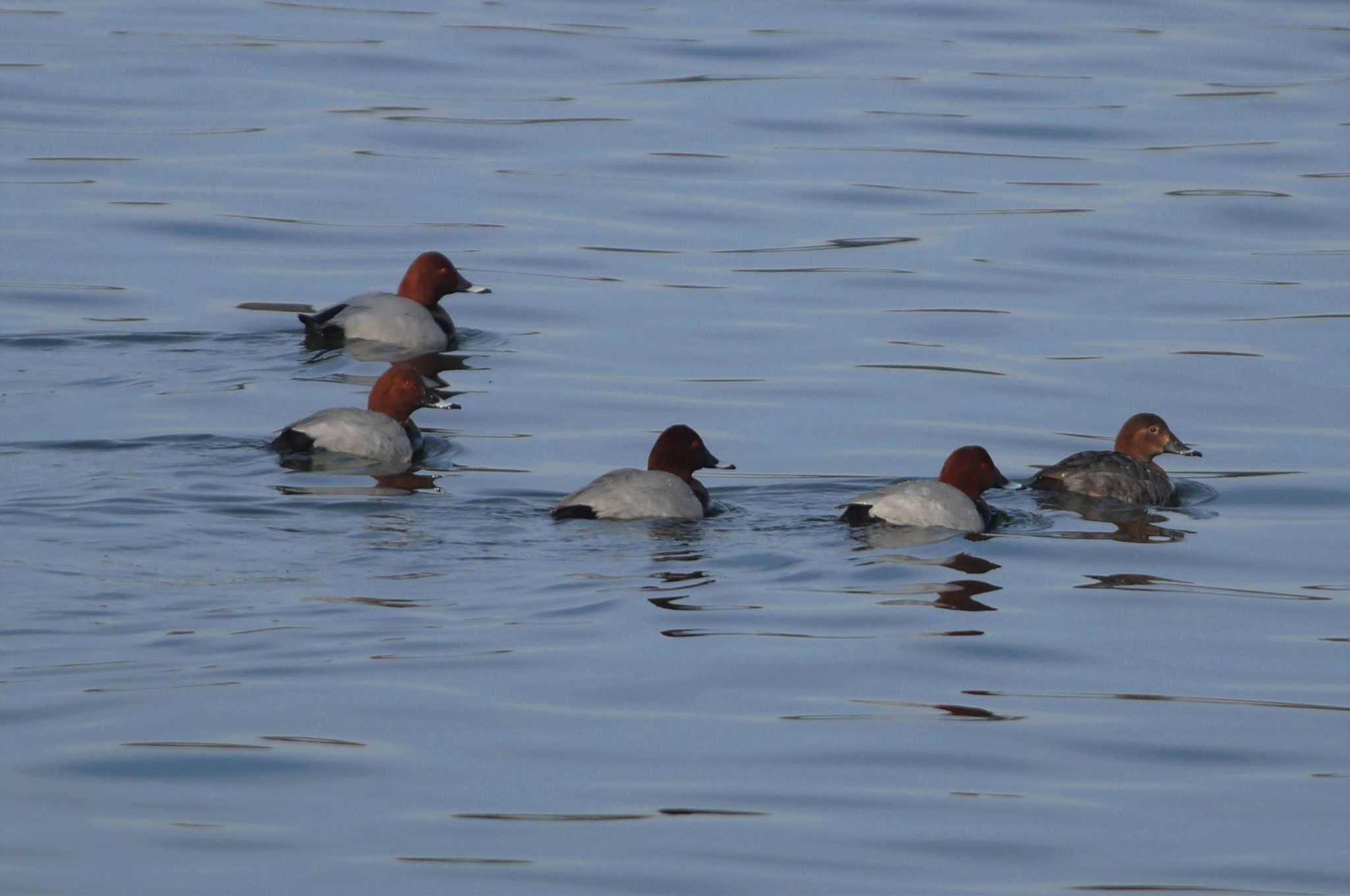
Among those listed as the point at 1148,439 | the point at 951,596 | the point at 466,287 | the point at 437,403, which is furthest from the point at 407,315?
the point at 951,596

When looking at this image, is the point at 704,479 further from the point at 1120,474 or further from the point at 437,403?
the point at 1120,474

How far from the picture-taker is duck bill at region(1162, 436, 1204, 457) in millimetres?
11773

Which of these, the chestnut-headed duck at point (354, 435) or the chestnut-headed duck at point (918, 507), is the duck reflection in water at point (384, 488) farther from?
the chestnut-headed duck at point (918, 507)

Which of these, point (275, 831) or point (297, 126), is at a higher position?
point (297, 126)

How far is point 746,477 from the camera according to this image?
1152 cm

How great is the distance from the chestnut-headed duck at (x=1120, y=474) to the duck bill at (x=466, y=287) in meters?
5.58

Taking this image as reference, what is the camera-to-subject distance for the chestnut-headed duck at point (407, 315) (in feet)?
47.4

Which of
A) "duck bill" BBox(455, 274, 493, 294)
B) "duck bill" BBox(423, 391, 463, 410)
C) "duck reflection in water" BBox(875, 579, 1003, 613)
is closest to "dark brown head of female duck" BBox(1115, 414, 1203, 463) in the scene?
"duck reflection in water" BBox(875, 579, 1003, 613)

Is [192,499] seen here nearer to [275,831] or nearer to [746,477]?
[746,477]

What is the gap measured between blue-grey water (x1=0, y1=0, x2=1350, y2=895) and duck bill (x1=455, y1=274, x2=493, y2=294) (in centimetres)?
29

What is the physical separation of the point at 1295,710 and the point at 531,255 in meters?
10.3

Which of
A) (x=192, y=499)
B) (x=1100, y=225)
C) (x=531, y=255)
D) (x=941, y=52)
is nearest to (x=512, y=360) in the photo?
(x=531, y=255)

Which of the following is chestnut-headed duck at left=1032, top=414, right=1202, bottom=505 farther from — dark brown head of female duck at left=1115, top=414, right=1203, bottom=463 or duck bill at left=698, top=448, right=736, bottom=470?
duck bill at left=698, top=448, right=736, bottom=470

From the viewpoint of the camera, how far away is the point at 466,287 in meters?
15.8
